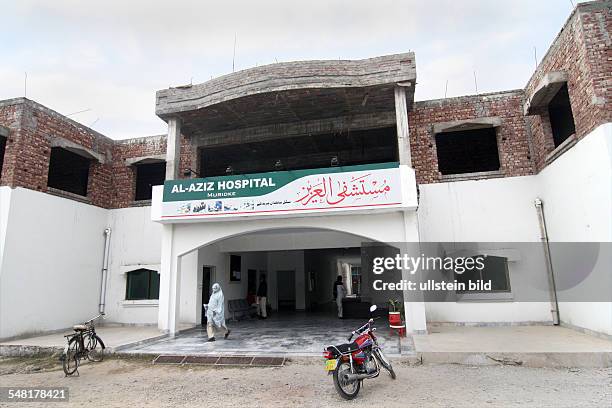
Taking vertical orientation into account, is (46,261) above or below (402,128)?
below

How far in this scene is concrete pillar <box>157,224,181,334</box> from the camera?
10.2 m

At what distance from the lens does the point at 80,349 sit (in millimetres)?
7652

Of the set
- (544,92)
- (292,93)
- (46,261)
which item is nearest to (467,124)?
(544,92)

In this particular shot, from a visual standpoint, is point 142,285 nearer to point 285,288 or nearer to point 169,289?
point 169,289

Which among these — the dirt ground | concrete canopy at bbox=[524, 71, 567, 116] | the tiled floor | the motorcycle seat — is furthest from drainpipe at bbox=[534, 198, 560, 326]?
the motorcycle seat

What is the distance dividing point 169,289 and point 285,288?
855 cm

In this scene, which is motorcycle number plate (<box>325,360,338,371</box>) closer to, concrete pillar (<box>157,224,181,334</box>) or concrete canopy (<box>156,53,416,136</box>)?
concrete pillar (<box>157,224,181,334</box>)

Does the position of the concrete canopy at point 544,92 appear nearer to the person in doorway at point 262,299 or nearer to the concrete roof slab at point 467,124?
the concrete roof slab at point 467,124

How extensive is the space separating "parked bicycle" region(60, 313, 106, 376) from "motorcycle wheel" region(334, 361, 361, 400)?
200 inches

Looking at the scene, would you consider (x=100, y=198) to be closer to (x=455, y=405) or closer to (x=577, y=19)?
(x=455, y=405)

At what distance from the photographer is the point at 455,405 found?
4.96 meters

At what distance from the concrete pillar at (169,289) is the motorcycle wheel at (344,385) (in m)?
6.27

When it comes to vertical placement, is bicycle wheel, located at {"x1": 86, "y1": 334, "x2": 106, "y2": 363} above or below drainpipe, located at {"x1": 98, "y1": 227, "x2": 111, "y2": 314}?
below

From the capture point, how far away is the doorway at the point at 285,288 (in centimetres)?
1814
